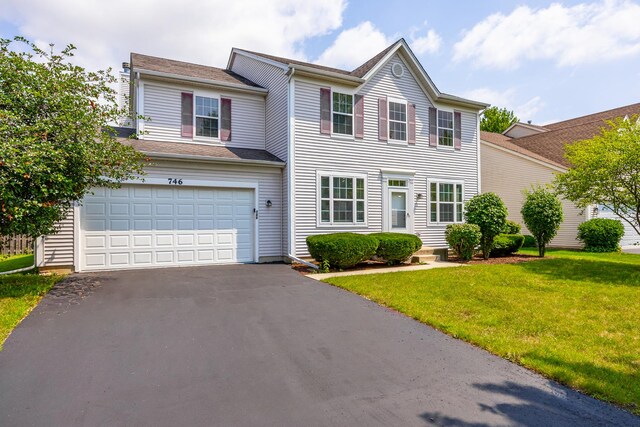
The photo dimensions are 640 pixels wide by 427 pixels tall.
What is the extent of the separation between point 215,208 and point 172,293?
167 inches

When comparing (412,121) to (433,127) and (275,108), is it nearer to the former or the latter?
(433,127)

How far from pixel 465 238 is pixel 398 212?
2.56 metres

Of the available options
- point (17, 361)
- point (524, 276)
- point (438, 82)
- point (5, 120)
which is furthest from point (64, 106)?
point (438, 82)

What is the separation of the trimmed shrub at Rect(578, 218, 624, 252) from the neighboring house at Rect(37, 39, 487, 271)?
269 inches

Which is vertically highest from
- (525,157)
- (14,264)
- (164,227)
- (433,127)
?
(433,127)

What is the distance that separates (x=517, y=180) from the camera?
61.6ft

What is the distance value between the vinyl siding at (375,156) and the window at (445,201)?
12.3 inches

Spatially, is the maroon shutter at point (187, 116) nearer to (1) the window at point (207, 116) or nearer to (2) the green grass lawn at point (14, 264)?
(1) the window at point (207, 116)

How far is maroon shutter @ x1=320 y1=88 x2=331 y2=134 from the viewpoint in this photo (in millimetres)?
11844

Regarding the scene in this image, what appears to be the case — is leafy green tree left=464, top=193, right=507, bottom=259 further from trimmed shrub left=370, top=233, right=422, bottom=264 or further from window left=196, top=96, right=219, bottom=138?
window left=196, top=96, right=219, bottom=138

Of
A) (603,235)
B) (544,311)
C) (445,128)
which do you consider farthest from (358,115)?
(603,235)

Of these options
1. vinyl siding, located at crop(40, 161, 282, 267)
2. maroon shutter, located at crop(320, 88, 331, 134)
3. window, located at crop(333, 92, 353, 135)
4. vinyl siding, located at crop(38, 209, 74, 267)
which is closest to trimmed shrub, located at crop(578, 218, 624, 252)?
window, located at crop(333, 92, 353, 135)

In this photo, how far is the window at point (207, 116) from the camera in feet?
39.6

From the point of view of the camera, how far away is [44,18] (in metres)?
9.20
